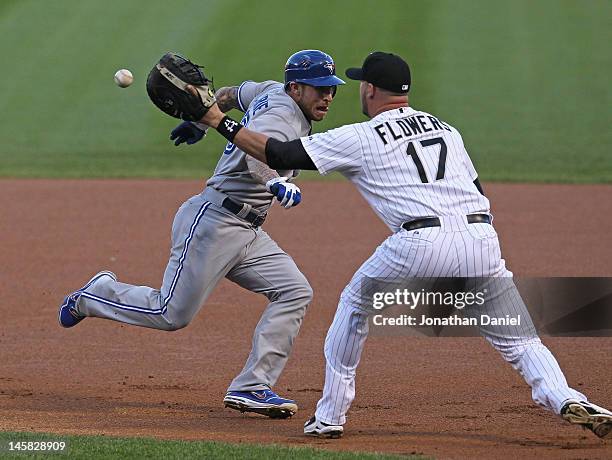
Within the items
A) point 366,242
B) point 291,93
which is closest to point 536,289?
point 291,93

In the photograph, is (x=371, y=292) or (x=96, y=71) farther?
(x=96, y=71)

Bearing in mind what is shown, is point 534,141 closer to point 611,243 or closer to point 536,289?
point 611,243

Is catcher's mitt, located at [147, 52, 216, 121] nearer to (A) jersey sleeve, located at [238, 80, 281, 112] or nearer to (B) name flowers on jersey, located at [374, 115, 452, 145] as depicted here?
(B) name flowers on jersey, located at [374, 115, 452, 145]

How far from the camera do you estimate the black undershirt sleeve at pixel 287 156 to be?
5172 mm

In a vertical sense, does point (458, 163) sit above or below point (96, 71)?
below

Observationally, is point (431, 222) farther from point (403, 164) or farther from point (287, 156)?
point (287, 156)

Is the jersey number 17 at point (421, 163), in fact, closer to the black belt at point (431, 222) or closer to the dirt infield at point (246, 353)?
the black belt at point (431, 222)

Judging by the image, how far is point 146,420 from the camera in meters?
5.94

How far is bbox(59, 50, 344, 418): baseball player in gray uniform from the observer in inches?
239

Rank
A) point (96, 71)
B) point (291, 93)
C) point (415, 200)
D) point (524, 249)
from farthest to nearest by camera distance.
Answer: point (96, 71)
point (524, 249)
point (291, 93)
point (415, 200)

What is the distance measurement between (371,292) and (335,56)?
17526 mm

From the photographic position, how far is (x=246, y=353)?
7.82 metres

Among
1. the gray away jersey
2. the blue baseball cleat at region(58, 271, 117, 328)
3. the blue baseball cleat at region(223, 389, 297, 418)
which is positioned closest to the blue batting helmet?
the gray away jersey

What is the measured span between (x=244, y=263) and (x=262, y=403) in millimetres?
789
